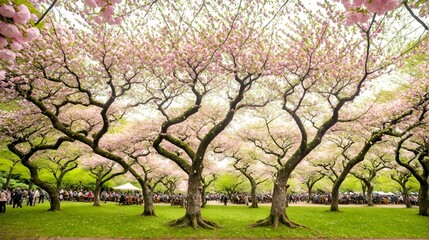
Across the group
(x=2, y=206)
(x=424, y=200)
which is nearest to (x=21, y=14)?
(x=2, y=206)

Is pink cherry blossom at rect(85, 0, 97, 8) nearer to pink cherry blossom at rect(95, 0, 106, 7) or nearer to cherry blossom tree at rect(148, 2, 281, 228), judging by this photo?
pink cherry blossom at rect(95, 0, 106, 7)

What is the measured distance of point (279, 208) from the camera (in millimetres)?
14695

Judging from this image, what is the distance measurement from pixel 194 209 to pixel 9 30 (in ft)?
41.6

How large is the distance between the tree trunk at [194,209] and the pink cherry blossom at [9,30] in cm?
1249

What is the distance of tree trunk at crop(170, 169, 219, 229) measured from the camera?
552 inches

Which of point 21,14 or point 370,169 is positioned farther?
point 370,169

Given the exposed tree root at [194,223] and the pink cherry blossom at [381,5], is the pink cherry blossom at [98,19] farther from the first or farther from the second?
the exposed tree root at [194,223]

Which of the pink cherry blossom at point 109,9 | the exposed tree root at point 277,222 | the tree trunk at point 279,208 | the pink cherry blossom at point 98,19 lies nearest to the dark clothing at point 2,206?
the tree trunk at point 279,208

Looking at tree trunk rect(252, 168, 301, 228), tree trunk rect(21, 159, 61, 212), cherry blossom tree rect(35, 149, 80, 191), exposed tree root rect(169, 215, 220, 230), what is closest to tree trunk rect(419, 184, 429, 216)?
tree trunk rect(252, 168, 301, 228)

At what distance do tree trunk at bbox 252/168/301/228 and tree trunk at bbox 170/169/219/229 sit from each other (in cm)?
255

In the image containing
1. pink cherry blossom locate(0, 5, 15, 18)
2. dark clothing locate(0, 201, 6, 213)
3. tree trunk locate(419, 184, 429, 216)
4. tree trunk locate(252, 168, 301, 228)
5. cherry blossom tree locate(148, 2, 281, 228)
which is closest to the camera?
pink cherry blossom locate(0, 5, 15, 18)

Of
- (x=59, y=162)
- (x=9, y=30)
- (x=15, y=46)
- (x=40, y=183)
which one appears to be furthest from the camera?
(x=59, y=162)

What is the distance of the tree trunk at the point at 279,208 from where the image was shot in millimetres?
A: 14422

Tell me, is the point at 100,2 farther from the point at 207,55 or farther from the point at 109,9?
the point at 207,55
